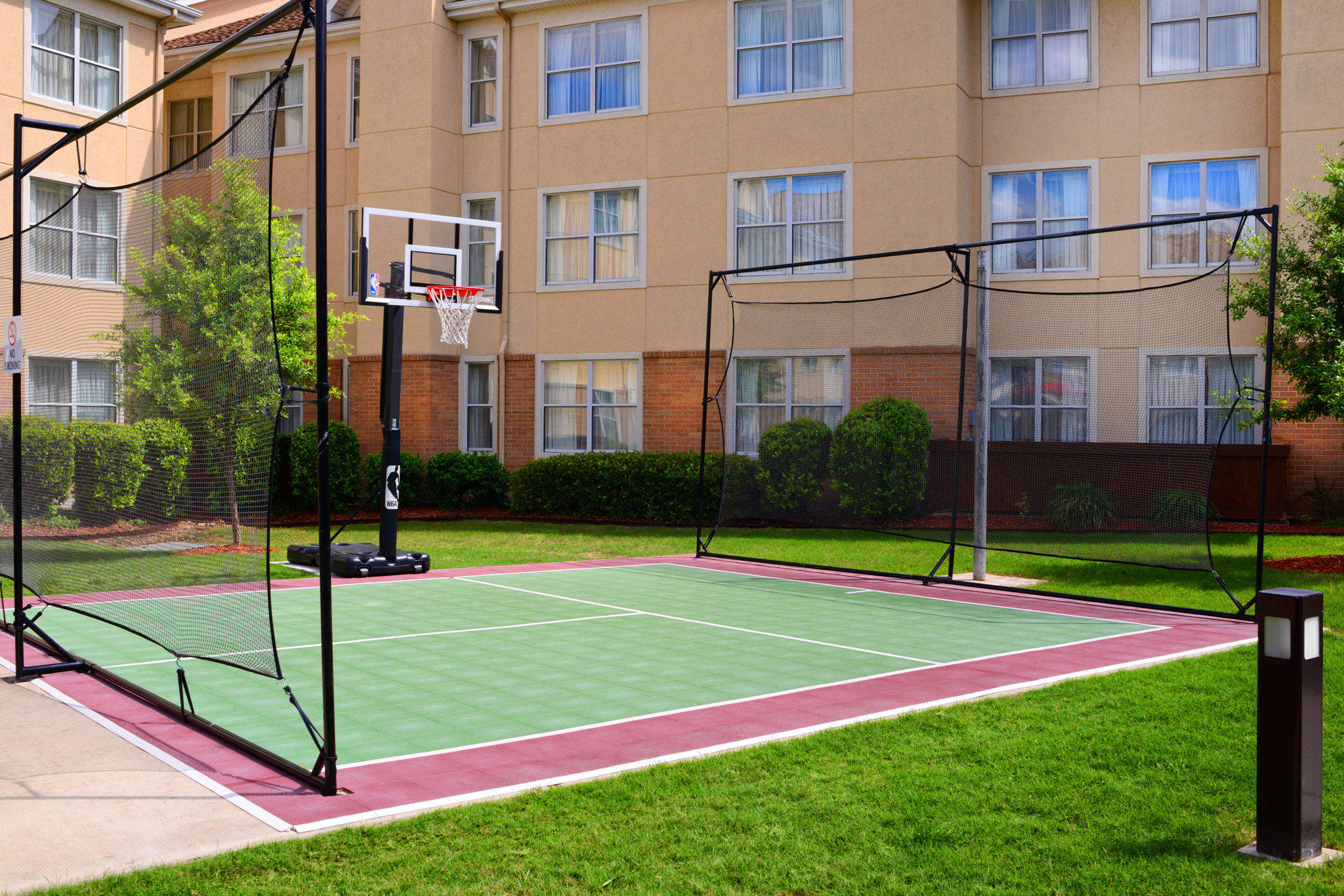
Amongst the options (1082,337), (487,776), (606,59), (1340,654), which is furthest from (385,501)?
(606,59)

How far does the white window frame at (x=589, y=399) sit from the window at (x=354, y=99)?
22.2 ft

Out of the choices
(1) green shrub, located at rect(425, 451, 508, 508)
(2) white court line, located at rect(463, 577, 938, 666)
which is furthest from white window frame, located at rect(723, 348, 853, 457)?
(2) white court line, located at rect(463, 577, 938, 666)

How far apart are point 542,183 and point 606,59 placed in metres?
2.71

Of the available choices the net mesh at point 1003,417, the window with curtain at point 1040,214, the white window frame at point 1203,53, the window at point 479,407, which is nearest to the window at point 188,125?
the window at point 479,407

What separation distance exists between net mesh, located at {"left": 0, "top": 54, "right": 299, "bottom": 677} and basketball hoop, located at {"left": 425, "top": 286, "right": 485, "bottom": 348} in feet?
18.2

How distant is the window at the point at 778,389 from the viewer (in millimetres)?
19219

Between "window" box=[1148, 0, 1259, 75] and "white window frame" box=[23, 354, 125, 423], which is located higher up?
"window" box=[1148, 0, 1259, 75]

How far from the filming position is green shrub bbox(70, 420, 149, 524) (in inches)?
316

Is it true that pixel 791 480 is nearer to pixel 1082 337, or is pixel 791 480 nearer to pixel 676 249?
pixel 1082 337

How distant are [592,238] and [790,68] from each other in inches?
196

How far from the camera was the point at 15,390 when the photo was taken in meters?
8.58

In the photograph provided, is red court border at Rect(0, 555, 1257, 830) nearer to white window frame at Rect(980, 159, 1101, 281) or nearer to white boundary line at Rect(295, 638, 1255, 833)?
white boundary line at Rect(295, 638, 1255, 833)

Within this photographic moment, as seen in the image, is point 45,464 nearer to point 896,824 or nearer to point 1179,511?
point 896,824

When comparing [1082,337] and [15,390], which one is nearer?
[15,390]
